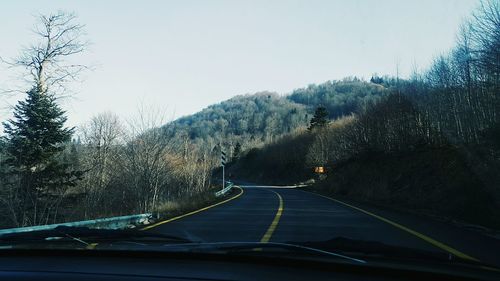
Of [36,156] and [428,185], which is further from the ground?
[36,156]

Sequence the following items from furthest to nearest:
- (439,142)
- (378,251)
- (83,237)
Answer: (439,142) → (83,237) → (378,251)

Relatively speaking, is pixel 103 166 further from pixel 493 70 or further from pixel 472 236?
pixel 472 236

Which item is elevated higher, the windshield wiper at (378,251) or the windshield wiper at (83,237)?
the windshield wiper at (83,237)

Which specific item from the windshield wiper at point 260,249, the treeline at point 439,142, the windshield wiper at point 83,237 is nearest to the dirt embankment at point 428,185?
the treeline at point 439,142

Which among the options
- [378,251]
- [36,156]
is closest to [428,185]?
[36,156]

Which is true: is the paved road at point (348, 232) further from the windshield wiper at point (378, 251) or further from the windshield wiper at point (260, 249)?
the windshield wiper at point (260, 249)

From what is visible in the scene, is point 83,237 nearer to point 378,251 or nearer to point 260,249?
point 260,249

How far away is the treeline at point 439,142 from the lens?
1991 cm

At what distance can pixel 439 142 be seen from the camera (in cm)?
3575

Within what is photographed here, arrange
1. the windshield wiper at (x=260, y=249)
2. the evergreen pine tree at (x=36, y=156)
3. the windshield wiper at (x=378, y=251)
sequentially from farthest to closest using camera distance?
the evergreen pine tree at (x=36, y=156) < the windshield wiper at (x=378, y=251) < the windshield wiper at (x=260, y=249)

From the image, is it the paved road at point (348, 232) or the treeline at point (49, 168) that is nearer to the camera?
the paved road at point (348, 232)

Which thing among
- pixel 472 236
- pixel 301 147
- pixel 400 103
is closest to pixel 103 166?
pixel 400 103

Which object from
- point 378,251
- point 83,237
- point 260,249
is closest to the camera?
point 260,249

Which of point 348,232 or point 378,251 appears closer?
point 378,251
